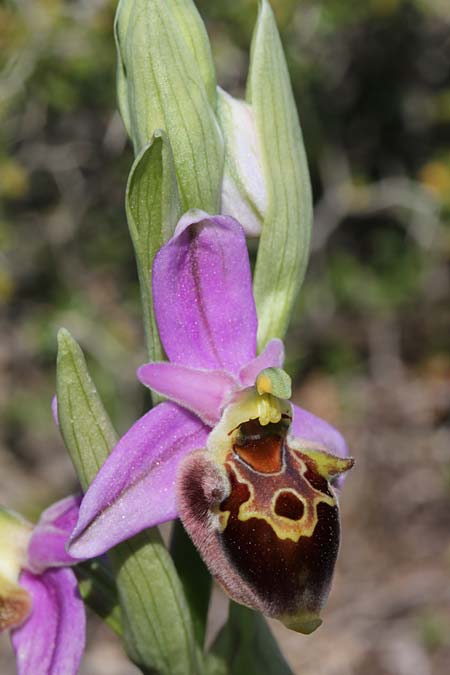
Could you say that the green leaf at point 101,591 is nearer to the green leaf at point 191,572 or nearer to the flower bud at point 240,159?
the green leaf at point 191,572

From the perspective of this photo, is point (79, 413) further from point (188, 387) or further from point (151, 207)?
point (151, 207)

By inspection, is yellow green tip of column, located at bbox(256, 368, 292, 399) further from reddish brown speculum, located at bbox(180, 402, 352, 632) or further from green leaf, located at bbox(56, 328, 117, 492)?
green leaf, located at bbox(56, 328, 117, 492)

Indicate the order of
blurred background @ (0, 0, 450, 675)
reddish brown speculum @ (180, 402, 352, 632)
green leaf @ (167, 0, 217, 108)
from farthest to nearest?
blurred background @ (0, 0, 450, 675) < green leaf @ (167, 0, 217, 108) < reddish brown speculum @ (180, 402, 352, 632)

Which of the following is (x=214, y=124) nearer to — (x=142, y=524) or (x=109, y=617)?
(x=142, y=524)

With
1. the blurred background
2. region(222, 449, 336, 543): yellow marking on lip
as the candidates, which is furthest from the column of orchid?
the blurred background

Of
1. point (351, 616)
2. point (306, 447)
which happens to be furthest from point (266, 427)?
point (351, 616)

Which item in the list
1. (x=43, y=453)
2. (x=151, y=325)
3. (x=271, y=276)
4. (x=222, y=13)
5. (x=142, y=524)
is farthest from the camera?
(x=43, y=453)
